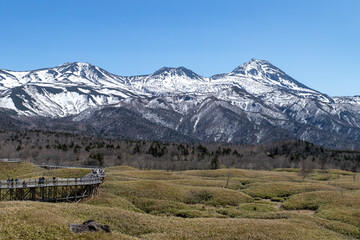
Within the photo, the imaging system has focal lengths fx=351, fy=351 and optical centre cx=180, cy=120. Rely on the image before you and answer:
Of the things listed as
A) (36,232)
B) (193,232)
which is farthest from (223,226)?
(36,232)

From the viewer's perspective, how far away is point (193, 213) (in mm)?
71062

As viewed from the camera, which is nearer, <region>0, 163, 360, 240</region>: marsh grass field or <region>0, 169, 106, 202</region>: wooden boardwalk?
<region>0, 163, 360, 240</region>: marsh grass field

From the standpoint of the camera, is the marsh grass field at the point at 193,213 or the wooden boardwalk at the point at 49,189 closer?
the marsh grass field at the point at 193,213

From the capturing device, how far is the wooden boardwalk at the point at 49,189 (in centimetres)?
6637

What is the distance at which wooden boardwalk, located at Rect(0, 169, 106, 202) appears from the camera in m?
66.4

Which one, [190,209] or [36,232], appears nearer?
[36,232]

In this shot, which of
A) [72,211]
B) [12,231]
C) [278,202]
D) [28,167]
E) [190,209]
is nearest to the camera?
[12,231]

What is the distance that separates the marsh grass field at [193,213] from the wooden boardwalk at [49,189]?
3.17 metres

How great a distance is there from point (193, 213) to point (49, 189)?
97.6 feet

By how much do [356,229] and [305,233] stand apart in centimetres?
1320

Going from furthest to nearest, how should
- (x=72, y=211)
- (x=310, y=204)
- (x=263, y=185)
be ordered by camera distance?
(x=263, y=185) → (x=310, y=204) → (x=72, y=211)

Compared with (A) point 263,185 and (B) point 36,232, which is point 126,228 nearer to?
(B) point 36,232

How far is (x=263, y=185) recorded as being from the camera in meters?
109

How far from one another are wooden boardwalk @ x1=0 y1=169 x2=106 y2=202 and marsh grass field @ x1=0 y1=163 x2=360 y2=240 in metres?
3.17
